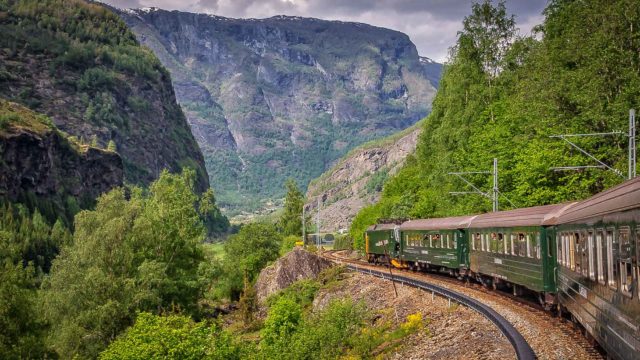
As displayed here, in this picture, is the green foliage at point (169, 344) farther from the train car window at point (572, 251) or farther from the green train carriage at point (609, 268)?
the train car window at point (572, 251)

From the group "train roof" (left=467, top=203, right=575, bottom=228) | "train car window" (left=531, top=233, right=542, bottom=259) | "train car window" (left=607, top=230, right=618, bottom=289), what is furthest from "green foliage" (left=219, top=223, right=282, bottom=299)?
"train car window" (left=607, top=230, right=618, bottom=289)

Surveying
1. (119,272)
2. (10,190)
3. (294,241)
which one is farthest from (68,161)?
(119,272)

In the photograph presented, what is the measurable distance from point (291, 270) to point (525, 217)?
119ft

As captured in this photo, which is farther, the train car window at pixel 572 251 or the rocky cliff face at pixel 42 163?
the rocky cliff face at pixel 42 163

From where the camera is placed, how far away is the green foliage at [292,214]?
140250 millimetres

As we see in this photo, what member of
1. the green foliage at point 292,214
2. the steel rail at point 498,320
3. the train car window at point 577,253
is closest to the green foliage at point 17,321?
the steel rail at point 498,320

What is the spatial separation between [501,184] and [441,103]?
72.9ft

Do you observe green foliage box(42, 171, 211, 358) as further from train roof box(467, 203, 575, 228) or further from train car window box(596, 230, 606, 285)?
train car window box(596, 230, 606, 285)

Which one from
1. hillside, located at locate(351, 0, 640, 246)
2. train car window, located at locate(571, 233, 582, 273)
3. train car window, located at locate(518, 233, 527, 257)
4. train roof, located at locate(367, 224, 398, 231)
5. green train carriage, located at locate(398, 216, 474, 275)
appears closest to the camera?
train car window, located at locate(571, 233, 582, 273)

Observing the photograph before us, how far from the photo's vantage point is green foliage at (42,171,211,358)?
167ft

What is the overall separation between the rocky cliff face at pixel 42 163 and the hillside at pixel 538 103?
11157cm

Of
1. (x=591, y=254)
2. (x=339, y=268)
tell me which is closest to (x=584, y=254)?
(x=591, y=254)

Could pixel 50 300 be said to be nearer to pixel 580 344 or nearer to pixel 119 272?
pixel 119 272

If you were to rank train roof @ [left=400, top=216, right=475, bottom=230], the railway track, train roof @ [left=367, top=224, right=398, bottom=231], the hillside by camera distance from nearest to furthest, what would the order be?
the railway track → train roof @ [left=400, top=216, right=475, bottom=230] → the hillside → train roof @ [left=367, top=224, right=398, bottom=231]
